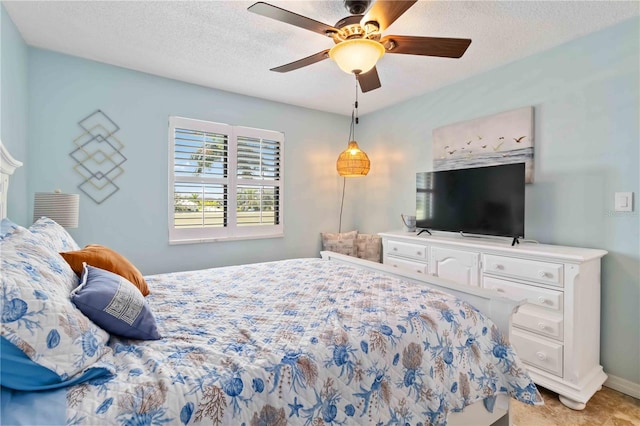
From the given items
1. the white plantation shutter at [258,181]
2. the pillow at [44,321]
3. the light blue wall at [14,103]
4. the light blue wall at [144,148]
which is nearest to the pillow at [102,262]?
the pillow at [44,321]

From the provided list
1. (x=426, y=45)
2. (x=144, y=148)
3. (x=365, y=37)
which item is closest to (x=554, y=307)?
(x=426, y=45)

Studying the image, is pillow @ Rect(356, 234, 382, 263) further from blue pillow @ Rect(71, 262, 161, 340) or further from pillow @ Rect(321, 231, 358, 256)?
blue pillow @ Rect(71, 262, 161, 340)

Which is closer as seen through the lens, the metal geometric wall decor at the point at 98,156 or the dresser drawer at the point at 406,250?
the metal geometric wall decor at the point at 98,156

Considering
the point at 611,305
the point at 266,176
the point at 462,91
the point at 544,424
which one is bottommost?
the point at 544,424

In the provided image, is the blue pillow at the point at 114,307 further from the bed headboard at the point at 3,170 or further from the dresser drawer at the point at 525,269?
the dresser drawer at the point at 525,269

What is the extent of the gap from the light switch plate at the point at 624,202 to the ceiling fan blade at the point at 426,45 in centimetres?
155

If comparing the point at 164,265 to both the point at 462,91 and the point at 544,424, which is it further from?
the point at 462,91

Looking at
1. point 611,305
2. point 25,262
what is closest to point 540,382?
point 611,305

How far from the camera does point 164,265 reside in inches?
126

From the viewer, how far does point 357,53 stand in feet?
5.65

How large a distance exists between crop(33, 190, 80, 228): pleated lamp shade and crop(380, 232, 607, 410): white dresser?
3.10 meters

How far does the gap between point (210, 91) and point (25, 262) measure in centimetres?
285

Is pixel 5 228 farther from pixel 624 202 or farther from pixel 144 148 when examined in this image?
pixel 624 202

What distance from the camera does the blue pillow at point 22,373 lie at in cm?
76
